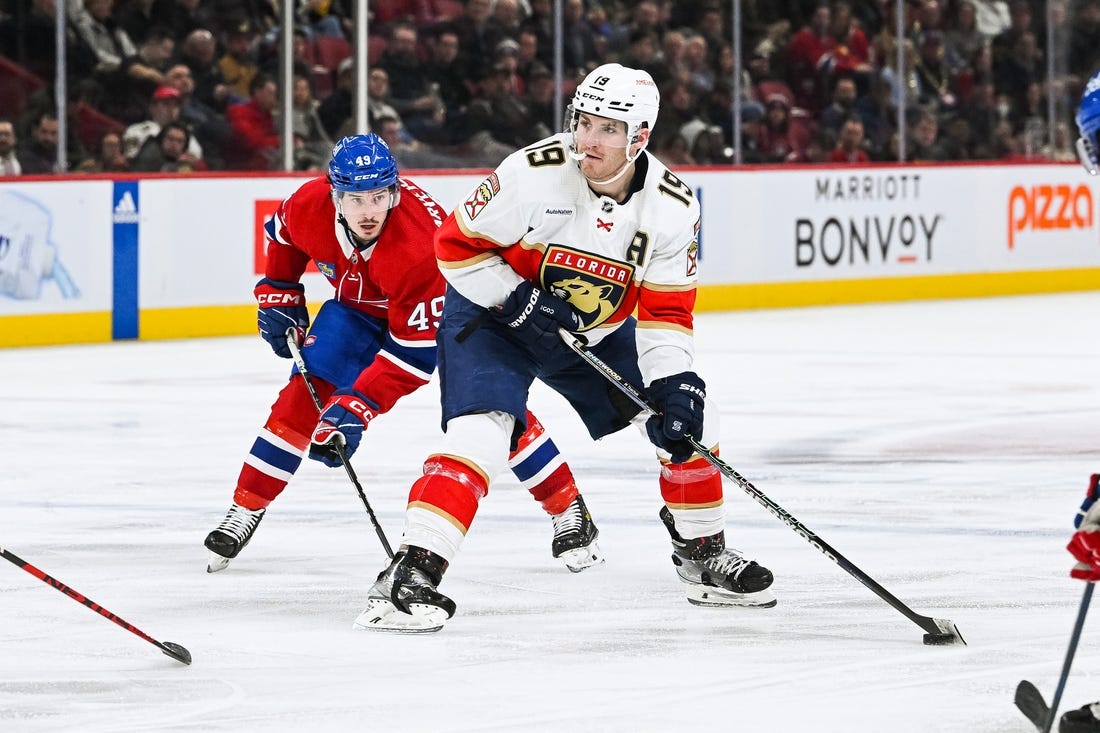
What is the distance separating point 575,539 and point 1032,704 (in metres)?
1.69

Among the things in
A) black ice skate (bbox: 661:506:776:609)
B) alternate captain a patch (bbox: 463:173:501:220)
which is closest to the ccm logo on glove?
alternate captain a patch (bbox: 463:173:501:220)

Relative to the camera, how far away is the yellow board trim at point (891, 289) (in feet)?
41.2

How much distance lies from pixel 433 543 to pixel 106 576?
3.23 feet

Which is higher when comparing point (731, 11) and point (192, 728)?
point (731, 11)

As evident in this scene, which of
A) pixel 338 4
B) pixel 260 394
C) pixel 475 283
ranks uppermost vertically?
pixel 338 4

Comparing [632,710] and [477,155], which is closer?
[632,710]

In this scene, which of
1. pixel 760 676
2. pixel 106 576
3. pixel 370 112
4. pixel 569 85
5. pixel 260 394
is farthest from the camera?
pixel 569 85

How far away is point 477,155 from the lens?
11.8m

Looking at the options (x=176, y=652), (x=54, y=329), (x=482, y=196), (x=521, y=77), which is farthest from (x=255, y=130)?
(x=176, y=652)

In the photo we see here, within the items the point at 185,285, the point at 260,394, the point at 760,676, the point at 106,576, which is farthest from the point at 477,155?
the point at 760,676

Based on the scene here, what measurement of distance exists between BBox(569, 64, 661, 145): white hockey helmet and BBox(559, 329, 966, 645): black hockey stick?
46 cm

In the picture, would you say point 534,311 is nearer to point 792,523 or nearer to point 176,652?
point 792,523

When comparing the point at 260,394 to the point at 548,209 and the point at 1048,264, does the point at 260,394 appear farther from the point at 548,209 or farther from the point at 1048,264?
the point at 1048,264

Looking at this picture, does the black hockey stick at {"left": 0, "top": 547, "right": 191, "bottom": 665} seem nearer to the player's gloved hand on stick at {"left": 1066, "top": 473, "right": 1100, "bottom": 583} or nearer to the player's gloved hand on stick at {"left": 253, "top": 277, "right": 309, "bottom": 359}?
the player's gloved hand on stick at {"left": 253, "top": 277, "right": 309, "bottom": 359}
